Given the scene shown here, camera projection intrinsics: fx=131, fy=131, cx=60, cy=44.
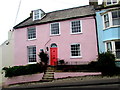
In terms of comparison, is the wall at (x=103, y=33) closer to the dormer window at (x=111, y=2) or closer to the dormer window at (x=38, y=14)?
the dormer window at (x=111, y=2)

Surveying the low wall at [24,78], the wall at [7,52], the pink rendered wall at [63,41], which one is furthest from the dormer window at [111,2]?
the wall at [7,52]

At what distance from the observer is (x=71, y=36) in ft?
51.1

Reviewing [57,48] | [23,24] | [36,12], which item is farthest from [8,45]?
[57,48]

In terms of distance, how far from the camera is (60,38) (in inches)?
631

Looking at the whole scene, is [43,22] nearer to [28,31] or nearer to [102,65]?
[28,31]

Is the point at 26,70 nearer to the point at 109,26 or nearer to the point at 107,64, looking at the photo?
the point at 107,64

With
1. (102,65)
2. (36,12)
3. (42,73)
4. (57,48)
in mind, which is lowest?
(42,73)

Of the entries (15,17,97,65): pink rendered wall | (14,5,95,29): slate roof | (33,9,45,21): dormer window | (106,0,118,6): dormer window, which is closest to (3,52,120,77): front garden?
(15,17,97,65): pink rendered wall

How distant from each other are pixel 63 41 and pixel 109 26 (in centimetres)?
543

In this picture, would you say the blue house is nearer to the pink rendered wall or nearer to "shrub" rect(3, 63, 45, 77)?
the pink rendered wall

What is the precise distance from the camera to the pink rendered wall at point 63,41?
48.1ft

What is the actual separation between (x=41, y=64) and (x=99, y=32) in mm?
7550

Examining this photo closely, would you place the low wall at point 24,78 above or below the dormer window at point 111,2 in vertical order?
below

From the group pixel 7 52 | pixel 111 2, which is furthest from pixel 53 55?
pixel 111 2
